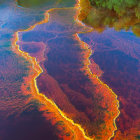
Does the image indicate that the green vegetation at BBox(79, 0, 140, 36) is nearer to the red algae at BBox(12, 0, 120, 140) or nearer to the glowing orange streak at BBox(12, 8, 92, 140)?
the red algae at BBox(12, 0, 120, 140)

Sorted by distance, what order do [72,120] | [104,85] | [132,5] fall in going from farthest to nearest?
[132,5] → [104,85] → [72,120]

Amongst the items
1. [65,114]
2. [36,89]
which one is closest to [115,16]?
[36,89]

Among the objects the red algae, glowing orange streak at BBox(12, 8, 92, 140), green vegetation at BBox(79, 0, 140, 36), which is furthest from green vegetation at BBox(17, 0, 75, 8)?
the red algae

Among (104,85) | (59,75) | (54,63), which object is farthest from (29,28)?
(104,85)

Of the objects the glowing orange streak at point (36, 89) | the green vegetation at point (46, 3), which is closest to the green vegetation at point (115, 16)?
the green vegetation at point (46, 3)

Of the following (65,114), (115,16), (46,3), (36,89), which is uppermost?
(46,3)

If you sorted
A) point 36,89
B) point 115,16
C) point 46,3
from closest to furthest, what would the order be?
point 36,89, point 115,16, point 46,3

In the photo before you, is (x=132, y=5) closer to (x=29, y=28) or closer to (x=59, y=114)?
(x=29, y=28)

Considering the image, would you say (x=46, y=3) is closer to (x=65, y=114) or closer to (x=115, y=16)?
(x=115, y=16)

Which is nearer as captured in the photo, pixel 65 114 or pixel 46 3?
pixel 65 114

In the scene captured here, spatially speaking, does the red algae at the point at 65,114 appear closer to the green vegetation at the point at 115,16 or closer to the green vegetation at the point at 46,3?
the green vegetation at the point at 115,16

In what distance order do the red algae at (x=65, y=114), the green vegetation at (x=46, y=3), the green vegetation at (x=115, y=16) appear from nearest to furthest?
the red algae at (x=65, y=114)
the green vegetation at (x=115, y=16)
the green vegetation at (x=46, y=3)
